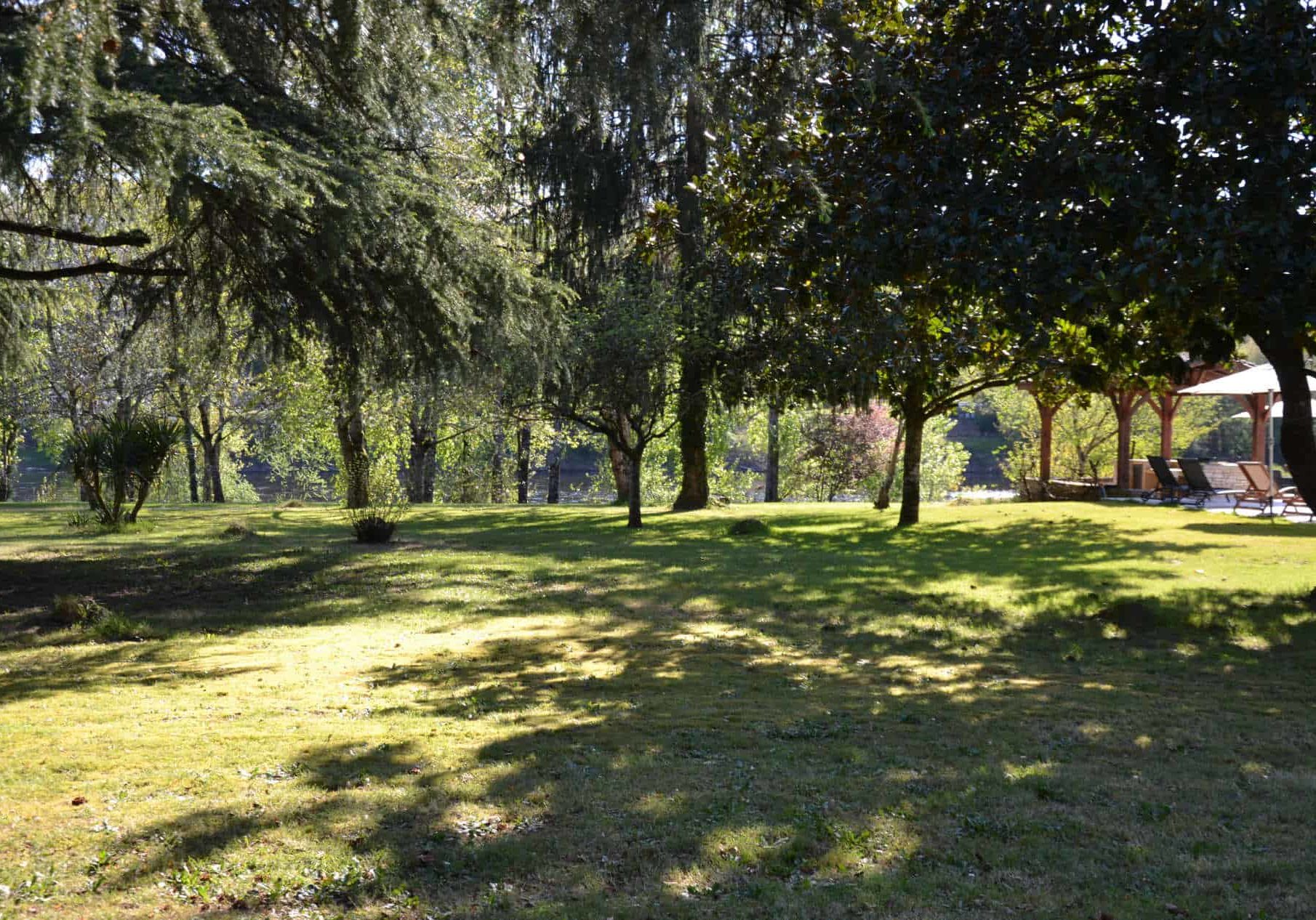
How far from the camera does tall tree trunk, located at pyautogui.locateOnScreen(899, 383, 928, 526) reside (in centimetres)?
2006

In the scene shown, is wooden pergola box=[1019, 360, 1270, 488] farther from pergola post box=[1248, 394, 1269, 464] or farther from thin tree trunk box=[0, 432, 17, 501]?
thin tree trunk box=[0, 432, 17, 501]

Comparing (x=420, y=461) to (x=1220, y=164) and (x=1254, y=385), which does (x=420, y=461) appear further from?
(x=1220, y=164)

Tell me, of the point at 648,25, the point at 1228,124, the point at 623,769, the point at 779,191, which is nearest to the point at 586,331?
the point at 779,191

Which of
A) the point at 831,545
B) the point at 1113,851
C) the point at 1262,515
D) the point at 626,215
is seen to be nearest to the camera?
the point at 1113,851

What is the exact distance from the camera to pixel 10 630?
927cm

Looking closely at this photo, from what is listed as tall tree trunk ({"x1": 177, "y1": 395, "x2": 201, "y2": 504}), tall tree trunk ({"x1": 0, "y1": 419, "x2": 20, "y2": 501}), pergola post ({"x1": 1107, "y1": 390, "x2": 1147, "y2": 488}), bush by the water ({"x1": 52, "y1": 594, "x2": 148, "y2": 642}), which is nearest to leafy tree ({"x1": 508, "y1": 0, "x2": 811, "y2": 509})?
bush by the water ({"x1": 52, "y1": 594, "x2": 148, "y2": 642})

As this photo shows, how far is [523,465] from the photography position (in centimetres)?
4419

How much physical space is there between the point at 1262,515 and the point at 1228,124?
1489 cm

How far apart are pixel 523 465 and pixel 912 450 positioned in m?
26.0

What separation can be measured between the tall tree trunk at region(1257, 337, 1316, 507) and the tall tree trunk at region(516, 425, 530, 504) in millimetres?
31119

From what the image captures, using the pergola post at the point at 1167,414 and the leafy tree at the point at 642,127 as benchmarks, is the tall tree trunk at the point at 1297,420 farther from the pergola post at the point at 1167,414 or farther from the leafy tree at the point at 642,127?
the pergola post at the point at 1167,414

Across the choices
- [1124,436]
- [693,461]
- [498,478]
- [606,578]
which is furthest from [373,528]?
[498,478]

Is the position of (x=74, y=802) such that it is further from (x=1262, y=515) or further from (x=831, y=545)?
(x=1262, y=515)

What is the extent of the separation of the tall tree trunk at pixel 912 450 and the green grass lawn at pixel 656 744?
7.02 m
